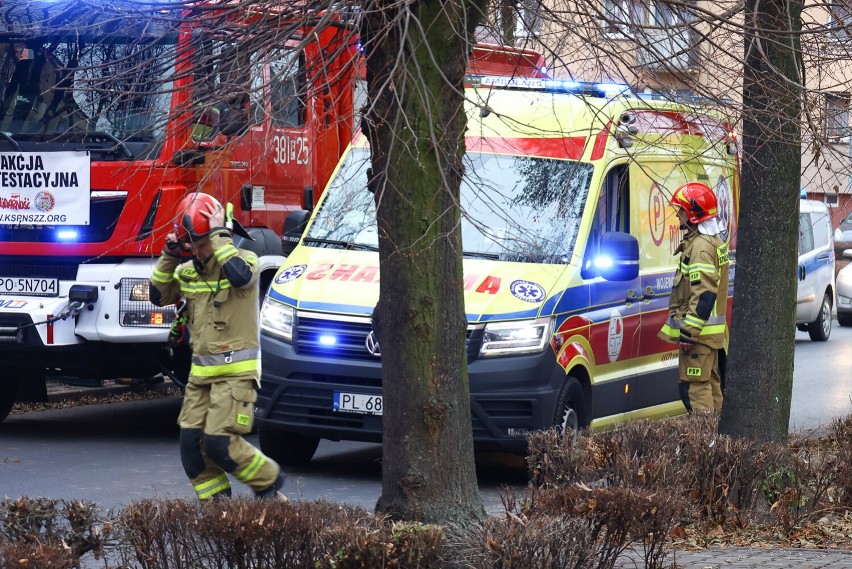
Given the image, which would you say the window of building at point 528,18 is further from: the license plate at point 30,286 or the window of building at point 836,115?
the license plate at point 30,286

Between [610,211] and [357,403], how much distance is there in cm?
240

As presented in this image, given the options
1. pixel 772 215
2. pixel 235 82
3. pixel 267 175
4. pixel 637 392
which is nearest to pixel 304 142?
pixel 267 175

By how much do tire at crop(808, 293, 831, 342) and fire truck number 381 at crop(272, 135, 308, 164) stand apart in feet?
42.3

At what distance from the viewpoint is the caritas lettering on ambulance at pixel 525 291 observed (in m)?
8.67

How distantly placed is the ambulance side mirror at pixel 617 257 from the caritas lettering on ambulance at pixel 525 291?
0.4 inches

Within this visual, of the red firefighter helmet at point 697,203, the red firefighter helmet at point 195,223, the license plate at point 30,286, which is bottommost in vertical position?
the license plate at point 30,286

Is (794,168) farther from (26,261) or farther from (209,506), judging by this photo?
(26,261)

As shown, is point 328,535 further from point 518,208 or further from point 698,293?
point 698,293

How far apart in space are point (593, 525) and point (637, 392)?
5.24 m

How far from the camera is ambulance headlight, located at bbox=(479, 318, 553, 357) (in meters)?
8.69

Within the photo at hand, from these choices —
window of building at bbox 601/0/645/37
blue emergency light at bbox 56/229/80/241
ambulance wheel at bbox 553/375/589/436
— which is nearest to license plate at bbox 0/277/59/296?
blue emergency light at bbox 56/229/80/241

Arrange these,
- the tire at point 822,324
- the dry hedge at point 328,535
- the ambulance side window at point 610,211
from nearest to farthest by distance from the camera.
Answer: the dry hedge at point 328,535 < the ambulance side window at point 610,211 < the tire at point 822,324

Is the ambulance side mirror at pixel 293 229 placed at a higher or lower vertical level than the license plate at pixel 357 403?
higher

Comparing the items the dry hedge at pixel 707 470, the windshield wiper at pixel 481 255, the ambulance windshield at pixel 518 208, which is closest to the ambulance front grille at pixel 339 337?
the windshield wiper at pixel 481 255
